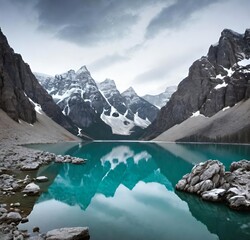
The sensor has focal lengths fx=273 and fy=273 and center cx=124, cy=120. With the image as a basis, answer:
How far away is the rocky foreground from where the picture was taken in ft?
64.0

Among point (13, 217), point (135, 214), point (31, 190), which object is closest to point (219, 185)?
point (135, 214)

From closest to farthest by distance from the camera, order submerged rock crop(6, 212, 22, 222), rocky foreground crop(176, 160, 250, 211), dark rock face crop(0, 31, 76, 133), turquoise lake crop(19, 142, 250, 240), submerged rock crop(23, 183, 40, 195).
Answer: submerged rock crop(6, 212, 22, 222) < turquoise lake crop(19, 142, 250, 240) < rocky foreground crop(176, 160, 250, 211) < submerged rock crop(23, 183, 40, 195) < dark rock face crop(0, 31, 76, 133)

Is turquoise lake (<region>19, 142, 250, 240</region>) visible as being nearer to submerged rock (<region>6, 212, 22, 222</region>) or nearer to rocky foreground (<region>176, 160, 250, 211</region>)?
submerged rock (<region>6, 212, 22, 222</region>)

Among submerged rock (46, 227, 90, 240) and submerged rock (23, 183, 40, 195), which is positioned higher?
submerged rock (23, 183, 40, 195)

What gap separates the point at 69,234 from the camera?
12.5m

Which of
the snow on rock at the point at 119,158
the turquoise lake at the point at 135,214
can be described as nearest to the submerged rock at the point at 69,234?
the turquoise lake at the point at 135,214

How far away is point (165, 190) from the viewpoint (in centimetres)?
2605

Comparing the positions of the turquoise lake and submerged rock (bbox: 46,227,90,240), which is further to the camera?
the turquoise lake

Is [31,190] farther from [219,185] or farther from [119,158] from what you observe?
[119,158]

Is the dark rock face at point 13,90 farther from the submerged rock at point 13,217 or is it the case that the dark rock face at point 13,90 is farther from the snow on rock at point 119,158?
the submerged rock at point 13,217

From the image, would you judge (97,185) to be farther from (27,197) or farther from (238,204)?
(238,204)

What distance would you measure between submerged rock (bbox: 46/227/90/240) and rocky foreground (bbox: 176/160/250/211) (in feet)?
36.5

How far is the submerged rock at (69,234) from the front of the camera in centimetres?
1209

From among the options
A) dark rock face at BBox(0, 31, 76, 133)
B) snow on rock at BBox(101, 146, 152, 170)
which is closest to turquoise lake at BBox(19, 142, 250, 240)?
snow on rock at BBox(101, 146, 152, 170)
